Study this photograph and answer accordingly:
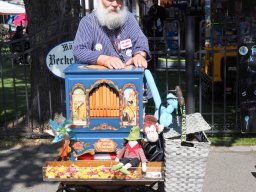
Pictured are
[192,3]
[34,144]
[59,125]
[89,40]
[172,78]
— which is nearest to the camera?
[59,125]

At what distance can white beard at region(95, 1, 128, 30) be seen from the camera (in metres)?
3.25

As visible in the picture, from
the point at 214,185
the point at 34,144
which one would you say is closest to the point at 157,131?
the point at 214,185

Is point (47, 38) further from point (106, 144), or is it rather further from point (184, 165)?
point (184, 165)

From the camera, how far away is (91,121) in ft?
9.80

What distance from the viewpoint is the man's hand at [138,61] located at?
3.12 meters

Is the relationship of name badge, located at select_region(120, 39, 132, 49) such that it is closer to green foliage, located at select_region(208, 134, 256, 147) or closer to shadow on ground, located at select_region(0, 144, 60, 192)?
shadow on ground, located at select_region(0, 144, 60, 192)

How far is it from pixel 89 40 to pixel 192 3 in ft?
41.3

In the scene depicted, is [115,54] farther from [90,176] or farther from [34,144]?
[34,144]

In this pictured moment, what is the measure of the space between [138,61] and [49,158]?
2948mm

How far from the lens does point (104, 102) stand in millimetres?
2990

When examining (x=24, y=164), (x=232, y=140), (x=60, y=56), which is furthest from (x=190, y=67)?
(x=24, y=164)

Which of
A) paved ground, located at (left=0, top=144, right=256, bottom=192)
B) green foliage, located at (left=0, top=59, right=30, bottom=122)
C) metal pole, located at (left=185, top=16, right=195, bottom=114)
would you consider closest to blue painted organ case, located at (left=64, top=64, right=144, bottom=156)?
paved ground, located at (left=0, top=144, right=256, bottom=192)

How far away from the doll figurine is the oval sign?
340 centimetres

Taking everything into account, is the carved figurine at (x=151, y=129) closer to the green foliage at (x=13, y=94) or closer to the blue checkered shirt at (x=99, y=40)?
the blue checkered shirt at (x=99, y=40)
